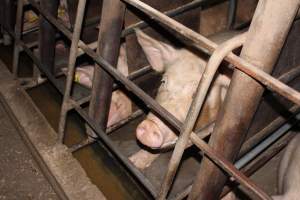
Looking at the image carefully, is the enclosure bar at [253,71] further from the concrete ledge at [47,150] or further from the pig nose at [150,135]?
the concrete ledge at [47,150]

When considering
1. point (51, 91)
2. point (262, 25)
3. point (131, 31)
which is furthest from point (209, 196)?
point (51, 91)

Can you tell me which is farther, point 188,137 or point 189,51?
point 189,51

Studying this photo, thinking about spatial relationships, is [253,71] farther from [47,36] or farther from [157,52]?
[47,36]

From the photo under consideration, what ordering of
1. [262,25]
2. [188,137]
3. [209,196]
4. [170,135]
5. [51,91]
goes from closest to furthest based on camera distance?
[262,25], [188,137], [209,196], [170,135], [51,91]

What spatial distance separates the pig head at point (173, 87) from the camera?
7.11 ft

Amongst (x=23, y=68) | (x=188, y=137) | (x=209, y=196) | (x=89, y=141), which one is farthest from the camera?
(x=23, y=68)

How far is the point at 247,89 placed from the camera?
151 cm

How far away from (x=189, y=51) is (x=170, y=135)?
0.62 m

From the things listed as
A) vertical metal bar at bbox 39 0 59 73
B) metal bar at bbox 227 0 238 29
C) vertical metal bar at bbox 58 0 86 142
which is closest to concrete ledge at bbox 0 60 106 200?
vertical metal bar at bbox 58 0 86 142

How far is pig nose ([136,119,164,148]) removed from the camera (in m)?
2.13

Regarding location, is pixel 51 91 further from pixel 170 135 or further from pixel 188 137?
pixel 188 137

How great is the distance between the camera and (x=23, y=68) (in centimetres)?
365

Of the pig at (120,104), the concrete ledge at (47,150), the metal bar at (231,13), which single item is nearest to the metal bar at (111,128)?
the concrete ledge at (47,150)

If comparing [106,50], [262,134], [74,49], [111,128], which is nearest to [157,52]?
[106,50]
